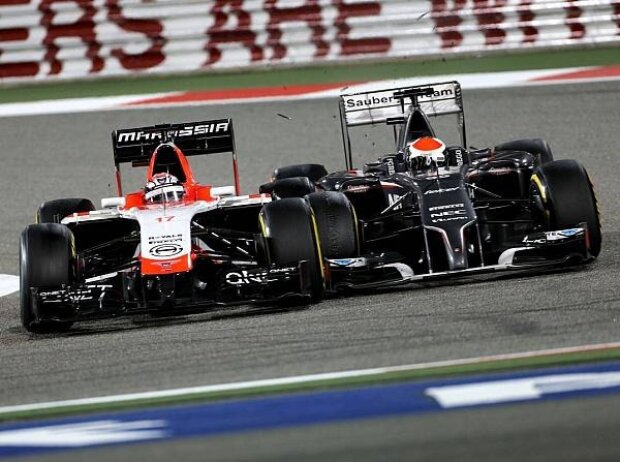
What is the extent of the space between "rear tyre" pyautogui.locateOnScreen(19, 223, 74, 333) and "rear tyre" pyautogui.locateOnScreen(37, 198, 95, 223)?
1.43m

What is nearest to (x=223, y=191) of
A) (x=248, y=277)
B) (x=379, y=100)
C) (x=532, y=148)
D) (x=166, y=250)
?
(x=166, y=250)

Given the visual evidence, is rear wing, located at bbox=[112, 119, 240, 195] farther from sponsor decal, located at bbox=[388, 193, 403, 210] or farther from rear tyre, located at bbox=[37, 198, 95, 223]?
sponsor decal, located at bbox=[388, 193, 403, 210]

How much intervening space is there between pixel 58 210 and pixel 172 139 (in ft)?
3.10

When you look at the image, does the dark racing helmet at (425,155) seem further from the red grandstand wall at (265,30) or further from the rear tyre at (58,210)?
the red grandstand wall at (265,30)

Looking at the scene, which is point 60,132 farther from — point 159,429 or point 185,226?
point 159,429

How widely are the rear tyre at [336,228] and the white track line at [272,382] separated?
3.08m

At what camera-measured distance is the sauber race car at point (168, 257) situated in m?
8.81

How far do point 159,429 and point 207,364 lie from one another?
1.27m

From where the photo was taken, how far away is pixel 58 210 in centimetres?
1059

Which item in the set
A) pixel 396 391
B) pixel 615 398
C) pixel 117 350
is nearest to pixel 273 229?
pixel 117 350

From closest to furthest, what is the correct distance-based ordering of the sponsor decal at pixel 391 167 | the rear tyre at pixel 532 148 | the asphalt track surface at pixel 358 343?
the asphalt track surface at pixel 358 343
the sponsor decal at pixel 391 167
the rear tyre at pixel 532 148

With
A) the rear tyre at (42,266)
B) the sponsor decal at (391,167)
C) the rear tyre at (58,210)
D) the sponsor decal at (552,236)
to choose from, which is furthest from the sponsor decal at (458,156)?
the rear tyre at (42,266)

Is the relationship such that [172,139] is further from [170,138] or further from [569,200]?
[569,200]

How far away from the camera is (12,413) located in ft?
20.9
